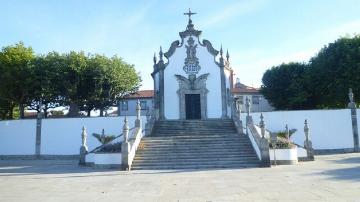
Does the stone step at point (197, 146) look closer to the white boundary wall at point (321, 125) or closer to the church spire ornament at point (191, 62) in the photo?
the white boundary wall at point (321, 125)

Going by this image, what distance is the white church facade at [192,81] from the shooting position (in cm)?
2897

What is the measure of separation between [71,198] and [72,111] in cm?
2482

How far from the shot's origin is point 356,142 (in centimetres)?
2702

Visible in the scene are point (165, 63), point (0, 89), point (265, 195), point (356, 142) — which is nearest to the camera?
point (265, 195)

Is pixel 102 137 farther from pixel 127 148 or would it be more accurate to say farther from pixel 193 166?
pixel 193 166

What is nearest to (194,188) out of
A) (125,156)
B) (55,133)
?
(125,156)

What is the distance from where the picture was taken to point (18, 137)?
29250mm

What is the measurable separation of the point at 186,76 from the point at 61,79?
9903 mm

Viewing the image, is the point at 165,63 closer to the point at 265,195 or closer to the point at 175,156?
the point at 175,156

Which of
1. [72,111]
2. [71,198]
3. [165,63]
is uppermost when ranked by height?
[165,63]

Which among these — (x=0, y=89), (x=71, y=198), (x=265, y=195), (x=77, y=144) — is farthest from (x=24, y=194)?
(x=0, y=89)

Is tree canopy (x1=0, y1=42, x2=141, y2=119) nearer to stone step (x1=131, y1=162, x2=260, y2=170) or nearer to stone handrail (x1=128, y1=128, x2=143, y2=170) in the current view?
stone handrail (x1=128, y1=128, x2=143, y2=170)

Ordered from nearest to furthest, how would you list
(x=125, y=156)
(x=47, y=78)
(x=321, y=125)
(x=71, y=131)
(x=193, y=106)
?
(x=125, y=156) → (x=321, y=125) → (x=71, y=131) → (x=193, y=106) → (x=47, y=78)

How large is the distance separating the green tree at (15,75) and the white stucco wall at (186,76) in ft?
35.7
